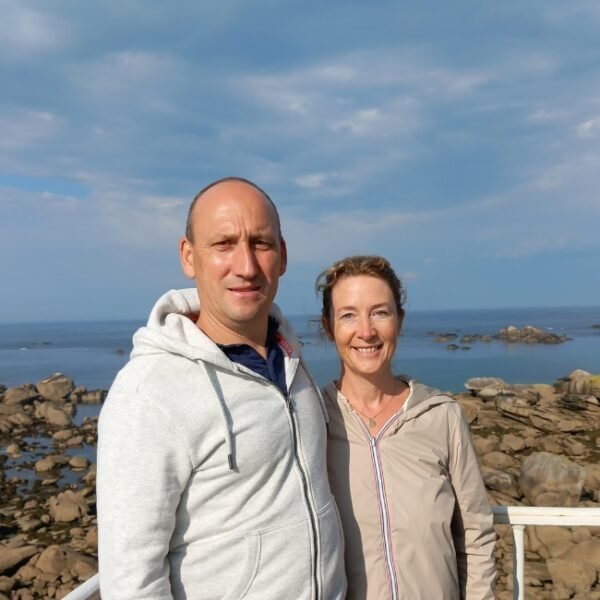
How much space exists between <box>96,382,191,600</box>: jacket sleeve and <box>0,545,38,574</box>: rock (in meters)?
9.63

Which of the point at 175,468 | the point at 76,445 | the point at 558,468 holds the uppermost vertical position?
the point at 175,468

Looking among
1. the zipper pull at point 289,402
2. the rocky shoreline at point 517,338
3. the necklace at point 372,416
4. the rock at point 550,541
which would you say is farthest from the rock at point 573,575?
the rocky shoreline at point 517,338

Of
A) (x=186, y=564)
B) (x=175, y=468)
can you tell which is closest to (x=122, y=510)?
(x=175, y=468)

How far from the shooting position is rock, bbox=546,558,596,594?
726 cm

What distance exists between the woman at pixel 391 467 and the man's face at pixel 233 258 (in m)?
0.68

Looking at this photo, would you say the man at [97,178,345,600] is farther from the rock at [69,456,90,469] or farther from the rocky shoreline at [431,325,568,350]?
the rocky shoreline at [431,325,568,350]

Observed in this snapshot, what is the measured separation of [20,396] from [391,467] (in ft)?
97.2

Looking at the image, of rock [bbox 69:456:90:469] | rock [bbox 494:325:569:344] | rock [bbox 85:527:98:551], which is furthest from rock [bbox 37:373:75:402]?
rock [bbox 494:325:569:344]

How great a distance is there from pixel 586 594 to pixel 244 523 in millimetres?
6877

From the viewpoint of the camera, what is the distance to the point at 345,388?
2957 millimetres

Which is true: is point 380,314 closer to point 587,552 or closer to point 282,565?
point 282,565

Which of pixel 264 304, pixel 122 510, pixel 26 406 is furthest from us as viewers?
pixel 26 406

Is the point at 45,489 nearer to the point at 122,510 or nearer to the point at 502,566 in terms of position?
the point at 502,566

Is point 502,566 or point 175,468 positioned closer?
point 175,468
